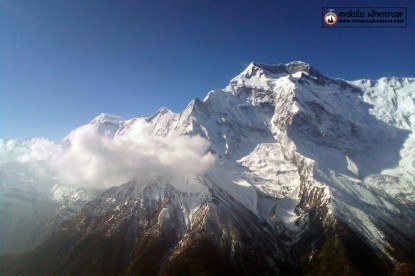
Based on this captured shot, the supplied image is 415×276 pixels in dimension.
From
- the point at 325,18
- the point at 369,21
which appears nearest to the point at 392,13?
the point at 369,21

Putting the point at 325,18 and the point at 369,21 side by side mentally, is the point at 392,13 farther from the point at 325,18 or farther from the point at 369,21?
the point at 325,18
